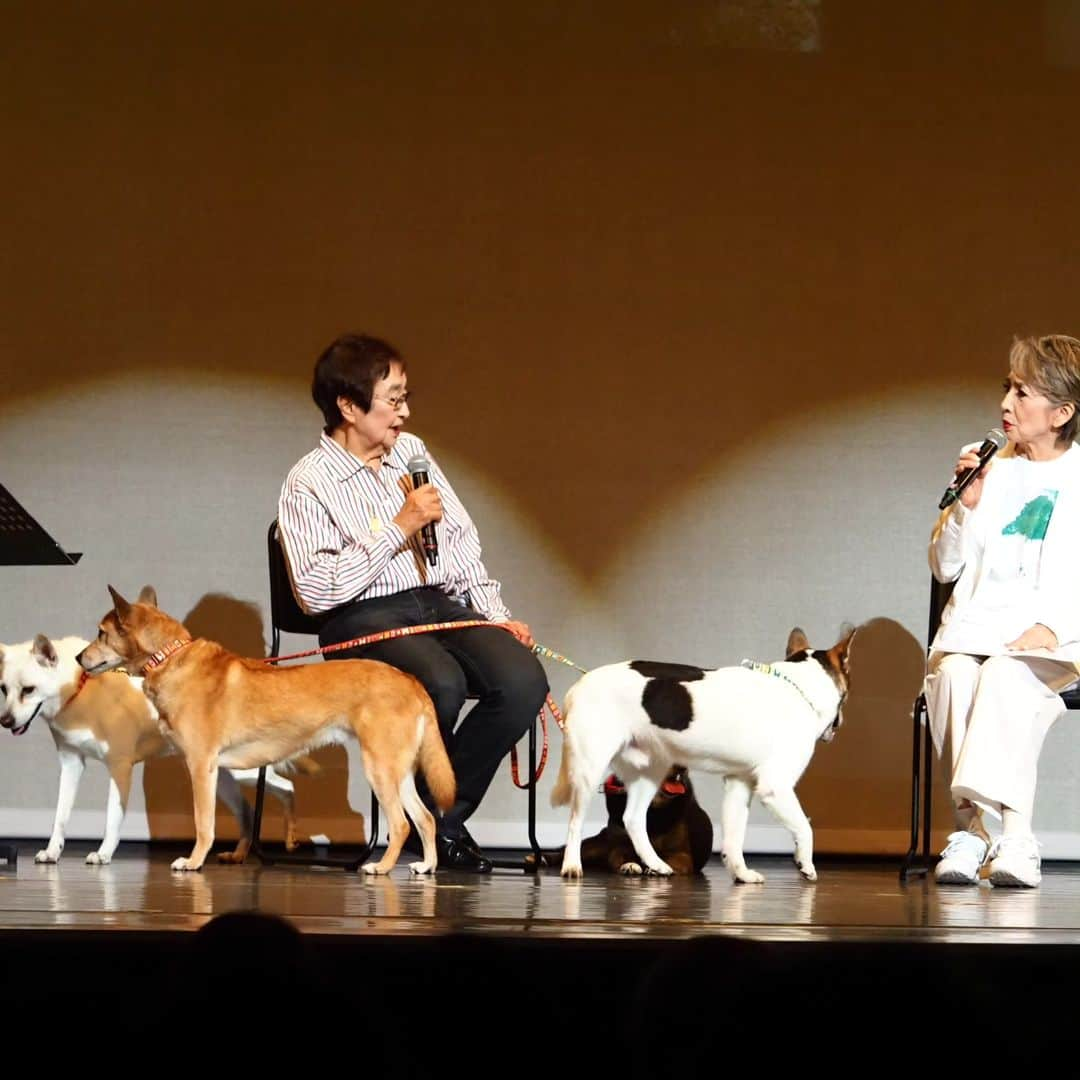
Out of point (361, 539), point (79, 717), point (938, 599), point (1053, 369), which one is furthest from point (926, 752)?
point (79, 717)

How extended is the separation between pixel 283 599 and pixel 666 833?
1194mm

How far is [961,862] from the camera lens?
3.75 metres

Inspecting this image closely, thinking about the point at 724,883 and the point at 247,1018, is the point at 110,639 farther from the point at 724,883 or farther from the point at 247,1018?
the point at 247,1018

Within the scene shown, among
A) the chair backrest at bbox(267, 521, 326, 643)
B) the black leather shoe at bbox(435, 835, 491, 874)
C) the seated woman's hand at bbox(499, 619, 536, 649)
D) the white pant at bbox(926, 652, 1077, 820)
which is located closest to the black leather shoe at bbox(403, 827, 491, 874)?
the black leather shoe at bbox(435, 835, 491, 874)

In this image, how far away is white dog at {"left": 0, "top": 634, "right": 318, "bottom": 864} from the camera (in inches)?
157

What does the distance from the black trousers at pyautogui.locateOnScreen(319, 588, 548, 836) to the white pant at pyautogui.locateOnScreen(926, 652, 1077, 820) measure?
1.05m

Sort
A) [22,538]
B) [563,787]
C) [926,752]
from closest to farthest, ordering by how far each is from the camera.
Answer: [22,538]
[563,787]
[926,752]

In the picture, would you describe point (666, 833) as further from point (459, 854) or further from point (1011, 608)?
point (1011, 608)

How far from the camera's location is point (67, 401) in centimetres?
493

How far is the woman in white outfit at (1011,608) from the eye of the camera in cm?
379

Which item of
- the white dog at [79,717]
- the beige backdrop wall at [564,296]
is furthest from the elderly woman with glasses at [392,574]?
the beige backdrop wall at [564,296]

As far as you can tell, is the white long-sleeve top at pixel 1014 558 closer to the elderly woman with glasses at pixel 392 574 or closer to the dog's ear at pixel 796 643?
the dog's ear at pixel 796 643

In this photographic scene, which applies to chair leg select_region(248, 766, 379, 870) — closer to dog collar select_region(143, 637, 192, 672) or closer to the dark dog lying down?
dog collar select_region(143, 637, 192, 672)

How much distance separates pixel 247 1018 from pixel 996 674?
112 inches
